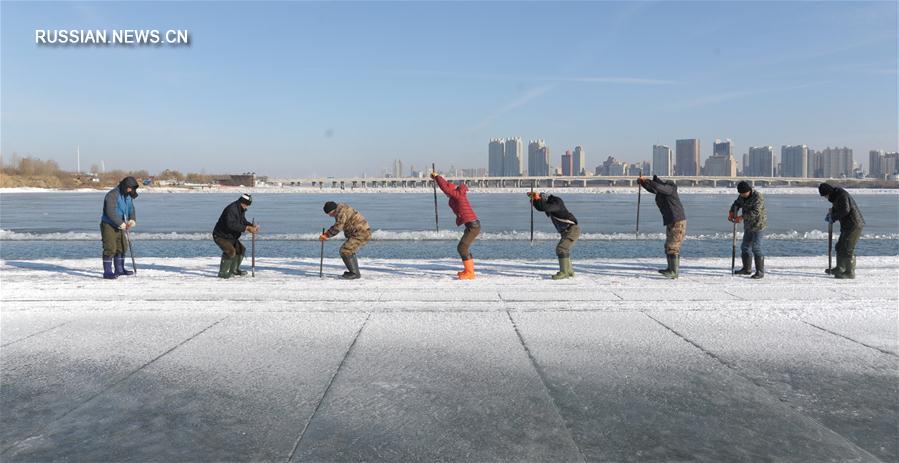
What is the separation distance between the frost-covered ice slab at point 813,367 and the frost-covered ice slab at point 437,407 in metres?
1.90

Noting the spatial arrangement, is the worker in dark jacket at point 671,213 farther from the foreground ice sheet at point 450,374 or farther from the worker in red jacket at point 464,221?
the worker in red jacket at point 464,221

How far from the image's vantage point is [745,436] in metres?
3.74

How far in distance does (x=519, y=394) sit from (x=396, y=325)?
103 inches

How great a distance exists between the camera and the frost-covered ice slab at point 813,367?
3.98 m

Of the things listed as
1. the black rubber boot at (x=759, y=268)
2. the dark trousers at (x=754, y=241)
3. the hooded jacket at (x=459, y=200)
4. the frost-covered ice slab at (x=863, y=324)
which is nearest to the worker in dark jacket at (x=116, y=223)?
the hooded jacket at (x=459, y=200)

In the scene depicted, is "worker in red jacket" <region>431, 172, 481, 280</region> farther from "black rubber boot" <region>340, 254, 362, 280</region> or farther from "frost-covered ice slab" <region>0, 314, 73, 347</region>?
"frost-covered ice slab" <region>0, 314, 73, 347</region>

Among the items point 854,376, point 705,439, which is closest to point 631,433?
point 705,439

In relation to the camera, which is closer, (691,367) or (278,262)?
(691,367)

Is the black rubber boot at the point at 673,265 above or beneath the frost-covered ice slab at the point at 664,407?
above

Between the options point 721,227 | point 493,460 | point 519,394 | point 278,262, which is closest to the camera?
point 493,460

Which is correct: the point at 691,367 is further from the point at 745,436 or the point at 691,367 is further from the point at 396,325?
the point at 396,325

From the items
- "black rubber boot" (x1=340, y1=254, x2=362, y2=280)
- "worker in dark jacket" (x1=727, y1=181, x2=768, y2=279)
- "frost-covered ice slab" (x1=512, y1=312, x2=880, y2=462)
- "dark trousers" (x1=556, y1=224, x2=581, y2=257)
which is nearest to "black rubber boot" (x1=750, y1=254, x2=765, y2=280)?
"worker in dark jacket" (x1=727, y1=181, x2=768, y2=279)

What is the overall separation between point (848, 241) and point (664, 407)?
860 centimetres

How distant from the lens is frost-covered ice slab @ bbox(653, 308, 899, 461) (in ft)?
13.1
